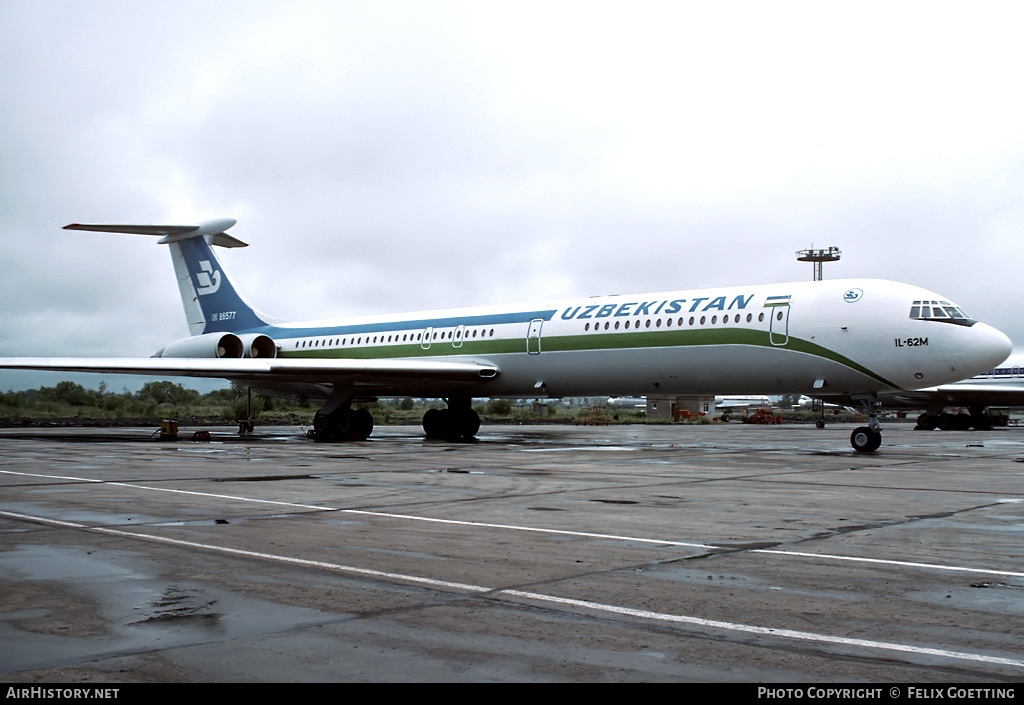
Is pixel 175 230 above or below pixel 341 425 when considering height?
above

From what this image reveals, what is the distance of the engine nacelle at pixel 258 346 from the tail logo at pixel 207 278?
2.12 m

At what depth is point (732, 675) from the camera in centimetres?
361

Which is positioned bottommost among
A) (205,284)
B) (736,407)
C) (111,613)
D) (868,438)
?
(736,407)

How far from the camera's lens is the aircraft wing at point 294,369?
24.0 m

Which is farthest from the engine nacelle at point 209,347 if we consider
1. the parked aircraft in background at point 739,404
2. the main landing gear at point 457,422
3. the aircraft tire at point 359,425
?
the parked aircraft in background at point 739,404

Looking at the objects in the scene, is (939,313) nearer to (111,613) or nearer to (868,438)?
(868,438)

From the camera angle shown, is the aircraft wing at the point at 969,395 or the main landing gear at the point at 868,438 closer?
the main landing gear at the point at 868,438

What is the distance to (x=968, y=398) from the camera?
37594 millimetres

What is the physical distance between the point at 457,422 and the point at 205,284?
1101 centimetres

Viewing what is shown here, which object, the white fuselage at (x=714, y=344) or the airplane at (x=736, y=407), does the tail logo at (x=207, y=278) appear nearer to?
the white fuselage at (x=714, y=344)

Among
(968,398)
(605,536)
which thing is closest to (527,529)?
(605,536)

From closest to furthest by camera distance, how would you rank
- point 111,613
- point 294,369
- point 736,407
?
1. point 111,613
2. point 294,369
3. point 736,407

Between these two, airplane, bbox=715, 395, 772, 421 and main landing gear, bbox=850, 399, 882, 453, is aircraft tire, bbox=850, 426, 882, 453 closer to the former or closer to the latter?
main landing gear, bbox=850, 399, 882, 453

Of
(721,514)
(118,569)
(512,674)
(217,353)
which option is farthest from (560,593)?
(217,353)
